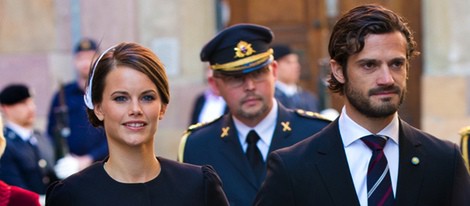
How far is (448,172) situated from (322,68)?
6.77 meters

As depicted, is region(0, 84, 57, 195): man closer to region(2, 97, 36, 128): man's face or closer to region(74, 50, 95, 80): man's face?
region(2, 97, 36, 128): man's face

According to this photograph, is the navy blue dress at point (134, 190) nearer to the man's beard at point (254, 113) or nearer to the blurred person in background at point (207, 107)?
the man's beard at point (254, 113)

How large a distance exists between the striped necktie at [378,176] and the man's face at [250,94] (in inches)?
66.4

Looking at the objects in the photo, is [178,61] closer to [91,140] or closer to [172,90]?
[172,90]

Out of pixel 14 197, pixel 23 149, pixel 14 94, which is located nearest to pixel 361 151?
pixel 14 197

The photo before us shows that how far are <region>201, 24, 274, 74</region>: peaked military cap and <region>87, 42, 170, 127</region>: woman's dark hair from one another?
5.13 feet

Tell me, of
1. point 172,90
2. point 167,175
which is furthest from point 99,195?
point 172,90

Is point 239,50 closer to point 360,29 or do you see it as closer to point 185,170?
point 185,170

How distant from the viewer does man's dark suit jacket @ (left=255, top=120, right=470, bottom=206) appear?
432cm

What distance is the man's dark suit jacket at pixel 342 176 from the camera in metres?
4.32

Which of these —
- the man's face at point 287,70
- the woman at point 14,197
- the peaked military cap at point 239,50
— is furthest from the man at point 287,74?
the woman at point 14,197

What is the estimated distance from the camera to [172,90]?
10953 millimetres

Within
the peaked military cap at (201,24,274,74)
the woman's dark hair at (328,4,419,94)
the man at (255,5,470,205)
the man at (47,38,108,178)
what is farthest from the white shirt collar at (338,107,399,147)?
the man at (47,38,108,178)

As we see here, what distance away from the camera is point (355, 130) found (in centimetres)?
439
